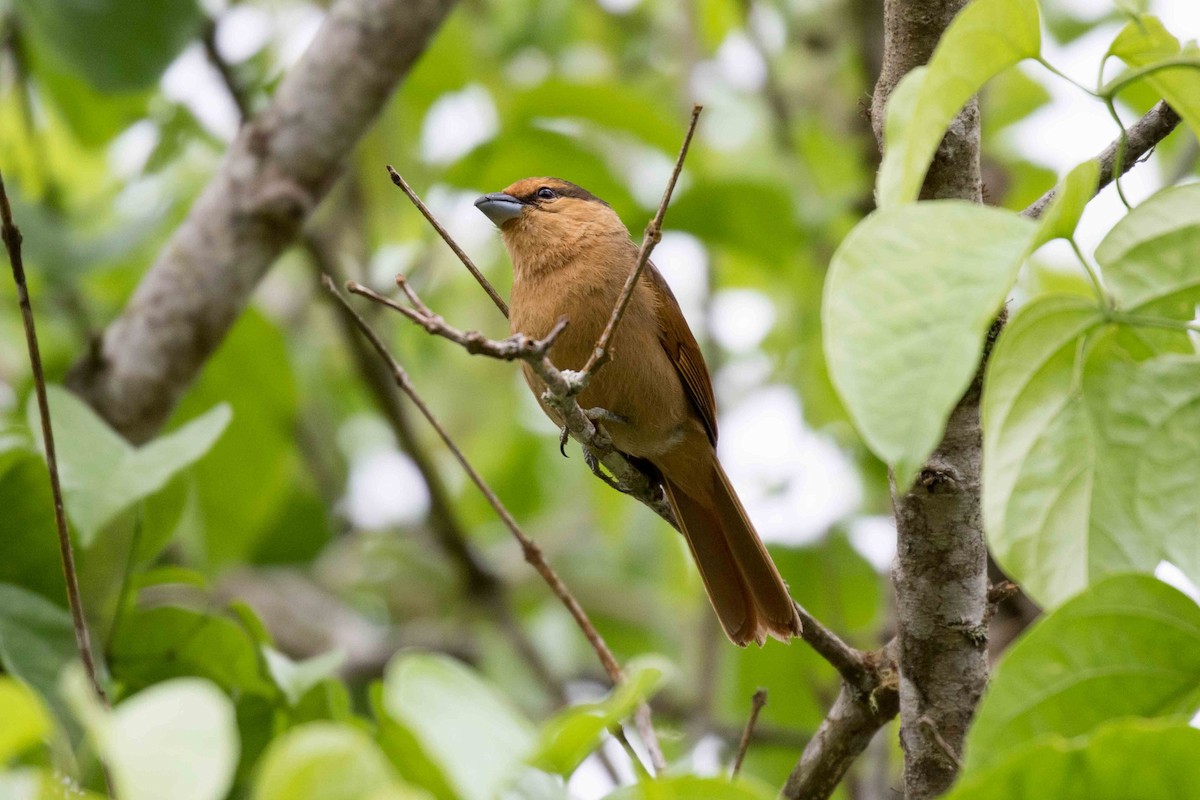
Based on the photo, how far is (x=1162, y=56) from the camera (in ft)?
4.83

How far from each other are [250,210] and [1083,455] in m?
2.67

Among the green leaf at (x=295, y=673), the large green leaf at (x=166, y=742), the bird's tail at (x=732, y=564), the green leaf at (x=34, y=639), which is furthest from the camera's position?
the bird's tail at (x=732, y=564)

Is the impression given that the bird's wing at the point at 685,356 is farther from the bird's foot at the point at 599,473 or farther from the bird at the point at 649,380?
the bird's foot at the point at 599,473

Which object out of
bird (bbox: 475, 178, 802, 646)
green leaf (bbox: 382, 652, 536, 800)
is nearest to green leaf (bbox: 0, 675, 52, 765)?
green leaf (bbox: 382, 652, 536, 800)

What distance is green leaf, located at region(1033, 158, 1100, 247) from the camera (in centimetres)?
135

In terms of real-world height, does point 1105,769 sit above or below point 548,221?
above

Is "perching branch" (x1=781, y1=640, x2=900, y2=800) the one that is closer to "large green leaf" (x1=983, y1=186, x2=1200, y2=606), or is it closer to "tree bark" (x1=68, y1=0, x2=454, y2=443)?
"large green leaf" (x1=983, y1=186, x2=1200, y2=606)

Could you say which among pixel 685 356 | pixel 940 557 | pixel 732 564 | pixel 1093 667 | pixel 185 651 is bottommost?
pixel 732 564

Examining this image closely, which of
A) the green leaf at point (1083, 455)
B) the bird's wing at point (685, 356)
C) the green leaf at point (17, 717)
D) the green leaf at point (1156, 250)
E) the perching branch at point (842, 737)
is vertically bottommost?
the bird's wing at point (685, 356)

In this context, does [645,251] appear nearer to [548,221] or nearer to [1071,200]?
[1071,200]

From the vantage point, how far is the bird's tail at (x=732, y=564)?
3.40 m

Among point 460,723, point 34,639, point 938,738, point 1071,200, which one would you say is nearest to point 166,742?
point 460,723

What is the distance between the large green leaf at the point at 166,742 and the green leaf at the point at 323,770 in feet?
0.14

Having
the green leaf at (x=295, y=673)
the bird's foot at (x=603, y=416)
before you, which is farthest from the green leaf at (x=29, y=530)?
the bird's foot at (x=603, y=416)
